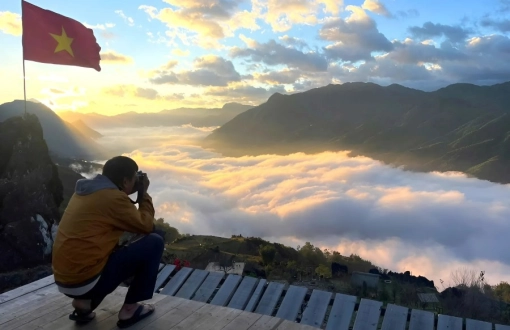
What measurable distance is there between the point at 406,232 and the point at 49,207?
11193cm

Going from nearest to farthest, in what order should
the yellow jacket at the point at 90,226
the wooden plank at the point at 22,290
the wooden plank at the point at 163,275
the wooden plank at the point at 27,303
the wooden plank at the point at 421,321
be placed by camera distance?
the yellow jacket at the point at 90,226 < the wooden plank at the point at 27,303 < the wooden plank at the point at 22,290 < the wooden plank at the point at 421,321 < the wooden plank at the point at 163,275

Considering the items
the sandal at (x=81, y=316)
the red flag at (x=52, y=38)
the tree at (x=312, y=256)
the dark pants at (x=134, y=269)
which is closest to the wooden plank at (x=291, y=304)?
the dark pants at (x=134, y=269)

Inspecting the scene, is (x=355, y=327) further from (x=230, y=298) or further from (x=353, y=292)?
(x=353, y=292)

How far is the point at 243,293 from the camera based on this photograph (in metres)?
6.95

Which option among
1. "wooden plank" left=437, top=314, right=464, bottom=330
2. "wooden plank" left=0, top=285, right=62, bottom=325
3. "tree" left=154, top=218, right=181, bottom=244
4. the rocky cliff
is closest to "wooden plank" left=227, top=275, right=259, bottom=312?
"wooden plank" left=0, top=285, right=62, bottom=325

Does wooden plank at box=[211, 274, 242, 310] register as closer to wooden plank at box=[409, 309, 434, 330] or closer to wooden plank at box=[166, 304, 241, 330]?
wooden plank at box=[166, 304, 241, 330]

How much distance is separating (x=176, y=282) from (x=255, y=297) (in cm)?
144

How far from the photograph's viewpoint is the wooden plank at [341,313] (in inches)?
240

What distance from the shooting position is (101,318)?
4965 millimetres

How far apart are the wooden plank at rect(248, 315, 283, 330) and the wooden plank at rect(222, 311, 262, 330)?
0.16 feet

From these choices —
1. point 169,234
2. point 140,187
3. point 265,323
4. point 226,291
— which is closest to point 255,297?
point 226,291

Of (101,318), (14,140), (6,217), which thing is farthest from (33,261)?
(101,318)

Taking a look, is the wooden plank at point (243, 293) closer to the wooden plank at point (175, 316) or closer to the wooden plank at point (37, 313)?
the wooden plank at point (175, 316)

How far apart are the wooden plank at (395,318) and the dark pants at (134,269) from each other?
318 cm
